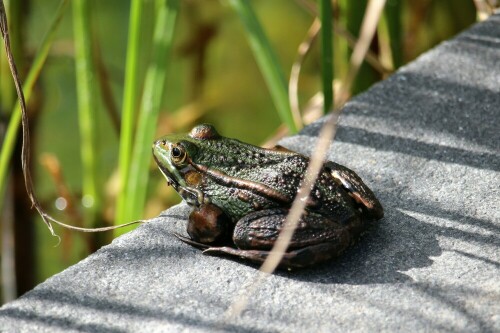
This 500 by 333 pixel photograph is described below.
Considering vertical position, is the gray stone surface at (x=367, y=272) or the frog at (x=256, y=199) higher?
the frog at (x=256, y=199)

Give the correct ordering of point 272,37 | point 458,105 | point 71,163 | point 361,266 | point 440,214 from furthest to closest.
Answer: point 272,37 → point 71,163 → point 458,105 → point 440,214 → point 361,266

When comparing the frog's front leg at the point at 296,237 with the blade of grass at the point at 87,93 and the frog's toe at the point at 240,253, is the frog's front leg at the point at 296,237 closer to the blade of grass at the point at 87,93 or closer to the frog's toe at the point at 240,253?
the frog's toe at the point at 240,253

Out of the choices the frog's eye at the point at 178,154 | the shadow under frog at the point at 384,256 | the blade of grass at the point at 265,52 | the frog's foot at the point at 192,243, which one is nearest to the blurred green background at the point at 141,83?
the blade of grass at the point at 265,52

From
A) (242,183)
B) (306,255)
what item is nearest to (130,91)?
(242,183)

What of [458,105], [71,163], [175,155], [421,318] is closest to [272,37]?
[71,163]

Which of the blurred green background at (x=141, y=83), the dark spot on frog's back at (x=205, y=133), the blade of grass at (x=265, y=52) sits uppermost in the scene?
the blade of grass at (x=265, y=52)

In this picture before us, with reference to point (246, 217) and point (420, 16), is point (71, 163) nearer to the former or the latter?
point (420, 16)

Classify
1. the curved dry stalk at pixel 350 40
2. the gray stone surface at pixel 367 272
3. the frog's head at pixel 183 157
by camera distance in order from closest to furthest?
the gray stone surface at pixel 367 272 < the frog's head at pixel 183 157 < the curved dry stalk at pixel 350 40

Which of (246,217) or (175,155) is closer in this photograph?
(246,217)
